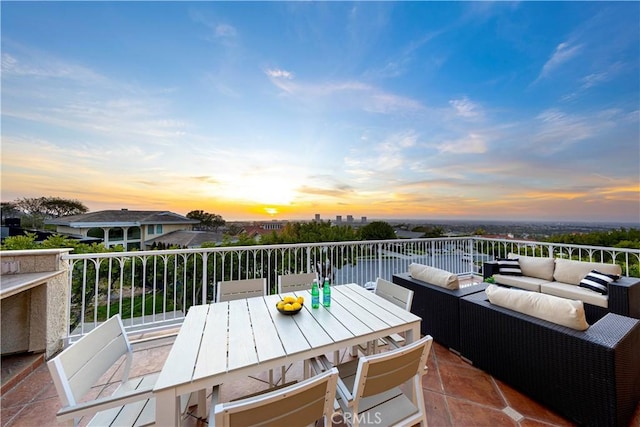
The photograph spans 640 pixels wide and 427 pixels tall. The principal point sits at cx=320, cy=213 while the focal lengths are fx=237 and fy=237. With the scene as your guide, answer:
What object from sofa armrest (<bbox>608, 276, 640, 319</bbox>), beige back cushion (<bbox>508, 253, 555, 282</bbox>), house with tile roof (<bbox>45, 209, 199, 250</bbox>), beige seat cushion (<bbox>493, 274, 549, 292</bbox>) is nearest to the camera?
sofa armrest (<bbox>608, 276, 640, 319</bbox>)

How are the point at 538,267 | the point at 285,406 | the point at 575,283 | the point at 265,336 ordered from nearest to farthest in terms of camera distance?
the point at 285,406 < the point at 265,336 < the point at 575,283 < the point at 538,267

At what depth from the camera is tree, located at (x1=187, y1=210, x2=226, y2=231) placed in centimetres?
1002

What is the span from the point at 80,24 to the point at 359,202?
685 centimetres

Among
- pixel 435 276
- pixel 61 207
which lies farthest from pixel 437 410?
pixel 61 207

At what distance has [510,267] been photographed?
431 centimetres

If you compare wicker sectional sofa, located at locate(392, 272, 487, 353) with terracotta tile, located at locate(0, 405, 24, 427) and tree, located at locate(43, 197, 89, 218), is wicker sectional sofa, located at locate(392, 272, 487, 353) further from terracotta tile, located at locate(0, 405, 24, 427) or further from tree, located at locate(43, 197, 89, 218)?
tree, located at locate(43, 197, 89, 218)

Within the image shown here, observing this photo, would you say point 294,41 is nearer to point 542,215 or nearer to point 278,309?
point 278,309

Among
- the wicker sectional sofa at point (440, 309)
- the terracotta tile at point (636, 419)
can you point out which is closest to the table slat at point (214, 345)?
the wicker sectional sofa at point (440, 309)

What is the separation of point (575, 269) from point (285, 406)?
4.89 m

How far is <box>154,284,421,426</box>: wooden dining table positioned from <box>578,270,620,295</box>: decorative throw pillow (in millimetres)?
3330

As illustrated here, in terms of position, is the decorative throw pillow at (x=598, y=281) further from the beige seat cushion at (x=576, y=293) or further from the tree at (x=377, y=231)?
the tree at (x=377, y=231)

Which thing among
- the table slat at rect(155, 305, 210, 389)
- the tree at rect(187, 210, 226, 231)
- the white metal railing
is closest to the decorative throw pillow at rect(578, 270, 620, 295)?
the white metal railing

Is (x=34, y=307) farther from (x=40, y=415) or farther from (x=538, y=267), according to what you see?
(x=538, y=267)

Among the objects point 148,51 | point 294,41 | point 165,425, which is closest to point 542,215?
point 294,41
